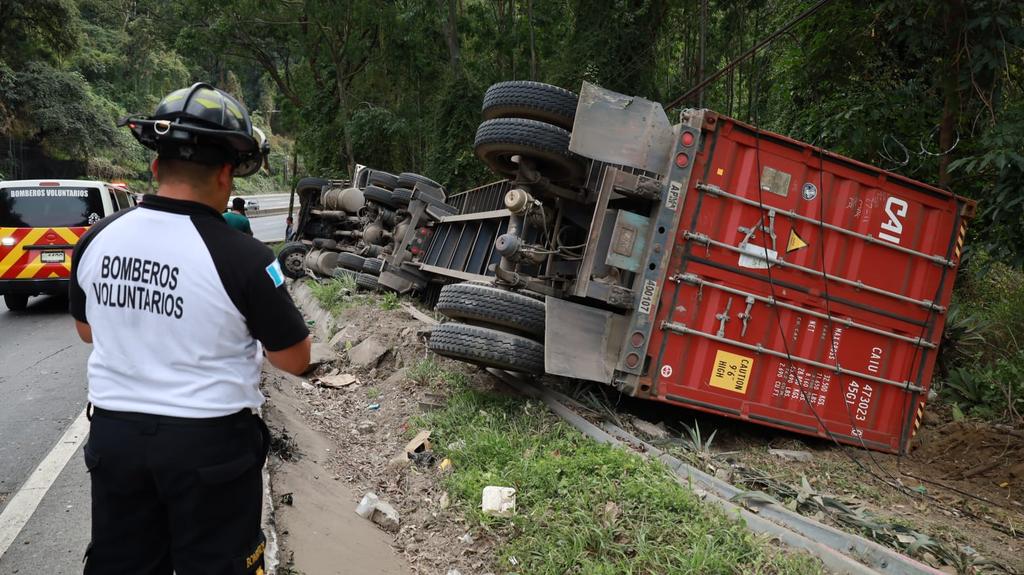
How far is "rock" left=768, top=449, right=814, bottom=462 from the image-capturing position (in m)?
5.31

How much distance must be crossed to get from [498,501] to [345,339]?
5.02 metres

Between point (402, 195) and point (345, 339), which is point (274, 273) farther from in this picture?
point (402, 195)

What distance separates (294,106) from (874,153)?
2194cm

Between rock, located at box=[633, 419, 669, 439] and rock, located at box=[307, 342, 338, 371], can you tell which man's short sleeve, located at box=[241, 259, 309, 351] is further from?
rock, located at box=[307, 342, 338, 371]

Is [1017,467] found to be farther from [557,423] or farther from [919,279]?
[557,423]

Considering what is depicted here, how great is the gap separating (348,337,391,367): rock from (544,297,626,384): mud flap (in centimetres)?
278

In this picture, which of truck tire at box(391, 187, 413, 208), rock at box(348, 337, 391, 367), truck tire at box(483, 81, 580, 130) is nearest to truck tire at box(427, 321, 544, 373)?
A: truck tire at box(483, 81, 580, 130)

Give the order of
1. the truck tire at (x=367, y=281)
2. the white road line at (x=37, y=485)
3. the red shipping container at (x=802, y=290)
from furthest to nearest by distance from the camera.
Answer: the truck tire at (x=367, y=281)
the red shipping container at (x=802, y=290)
the white road line at (x=37, y=485)

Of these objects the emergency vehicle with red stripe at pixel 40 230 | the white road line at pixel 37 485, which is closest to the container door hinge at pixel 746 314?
the white road line at pixel 37 485

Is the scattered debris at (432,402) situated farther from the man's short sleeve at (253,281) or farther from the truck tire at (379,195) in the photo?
the truck tire at (379,195)

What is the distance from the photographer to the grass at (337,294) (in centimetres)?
998

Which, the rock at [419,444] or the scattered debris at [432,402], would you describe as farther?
the scattered debris at [432,402]

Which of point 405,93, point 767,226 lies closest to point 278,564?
point 767,226

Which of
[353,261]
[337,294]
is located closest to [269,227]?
[353,261]
